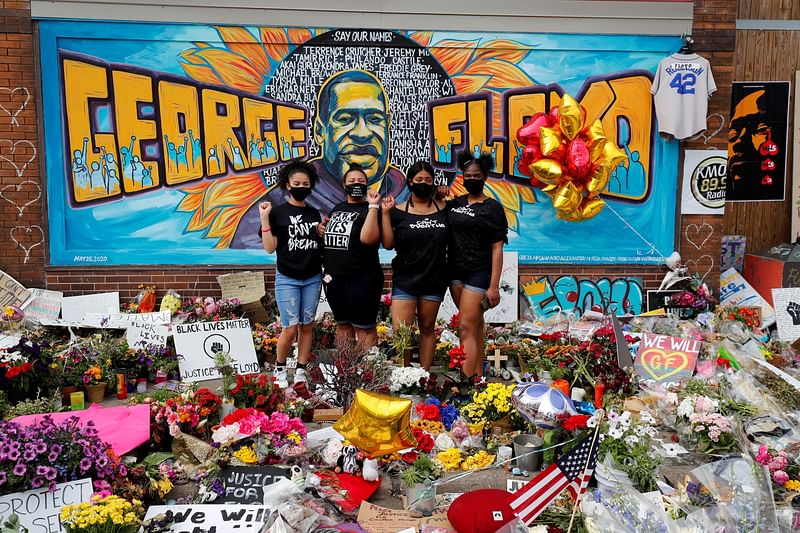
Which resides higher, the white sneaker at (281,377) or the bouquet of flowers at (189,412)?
the bouquet of flowers at (189,412)

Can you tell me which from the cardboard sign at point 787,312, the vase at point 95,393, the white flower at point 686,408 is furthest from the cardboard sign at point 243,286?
the cardboard sign at point 787,312

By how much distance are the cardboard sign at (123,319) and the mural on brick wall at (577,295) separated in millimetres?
4306

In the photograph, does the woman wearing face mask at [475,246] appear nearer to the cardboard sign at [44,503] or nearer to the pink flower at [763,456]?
the pink flower at [763,456]

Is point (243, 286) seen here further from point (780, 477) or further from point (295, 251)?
point (780, 477)

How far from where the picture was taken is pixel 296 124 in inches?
289

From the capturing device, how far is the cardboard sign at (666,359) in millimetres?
5289

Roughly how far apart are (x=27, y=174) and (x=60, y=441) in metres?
5.13

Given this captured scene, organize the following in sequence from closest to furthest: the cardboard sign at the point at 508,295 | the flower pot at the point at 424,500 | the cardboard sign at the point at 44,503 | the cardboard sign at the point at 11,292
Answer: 1. the cardboard sign at the point at 44,503
2. the flower pot at the point at 424,500
3. the cardboard sign at the point at 11,292
4. the cardboard sign at the point at 508,295

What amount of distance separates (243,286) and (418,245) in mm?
2917

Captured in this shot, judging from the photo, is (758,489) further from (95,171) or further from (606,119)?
(95,171)

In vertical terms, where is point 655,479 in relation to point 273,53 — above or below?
below

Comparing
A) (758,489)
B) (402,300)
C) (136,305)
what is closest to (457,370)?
(402,300)

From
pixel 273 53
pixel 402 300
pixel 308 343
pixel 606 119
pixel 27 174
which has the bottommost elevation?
pixel 308 343

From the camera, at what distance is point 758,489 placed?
8.37 feet
